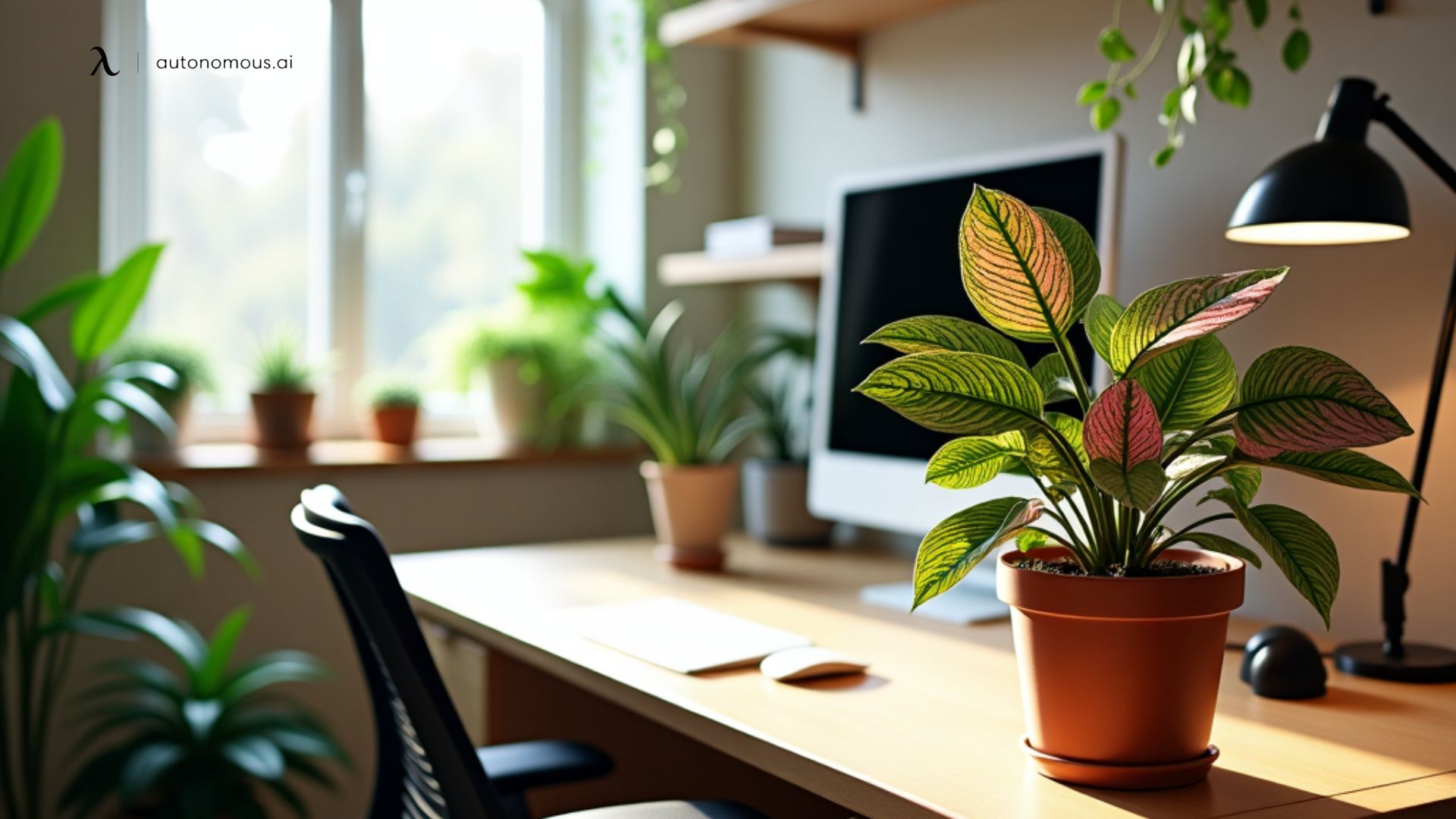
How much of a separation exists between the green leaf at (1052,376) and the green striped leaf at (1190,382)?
0.20ft

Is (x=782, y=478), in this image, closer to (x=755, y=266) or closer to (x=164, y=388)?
(x=755, y=266)

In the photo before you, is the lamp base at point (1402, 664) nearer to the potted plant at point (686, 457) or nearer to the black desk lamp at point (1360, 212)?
the black desk lamp at point (1360, 212)

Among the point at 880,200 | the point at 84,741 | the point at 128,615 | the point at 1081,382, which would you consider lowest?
the point at 84,741

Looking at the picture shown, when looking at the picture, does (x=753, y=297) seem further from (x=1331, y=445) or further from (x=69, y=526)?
(x=1331, y=445)

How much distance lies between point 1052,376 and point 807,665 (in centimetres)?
43

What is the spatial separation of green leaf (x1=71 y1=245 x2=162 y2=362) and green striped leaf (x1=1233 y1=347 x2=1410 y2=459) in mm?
1769

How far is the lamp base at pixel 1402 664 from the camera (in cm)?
136

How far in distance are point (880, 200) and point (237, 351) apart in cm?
146

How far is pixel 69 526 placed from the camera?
2.29 m

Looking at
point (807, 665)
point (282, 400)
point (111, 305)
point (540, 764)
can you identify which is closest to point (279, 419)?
point (282, 400)

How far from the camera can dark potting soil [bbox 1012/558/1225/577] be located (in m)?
1.00

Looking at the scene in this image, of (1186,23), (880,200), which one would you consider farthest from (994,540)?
(880,200)

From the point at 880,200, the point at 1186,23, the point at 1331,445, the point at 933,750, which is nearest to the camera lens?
the point at 1331,445

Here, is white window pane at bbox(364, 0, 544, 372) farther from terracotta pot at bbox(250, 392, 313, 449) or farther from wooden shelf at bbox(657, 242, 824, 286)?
wooden shelf at bbox(657, 242, 824, 286)
